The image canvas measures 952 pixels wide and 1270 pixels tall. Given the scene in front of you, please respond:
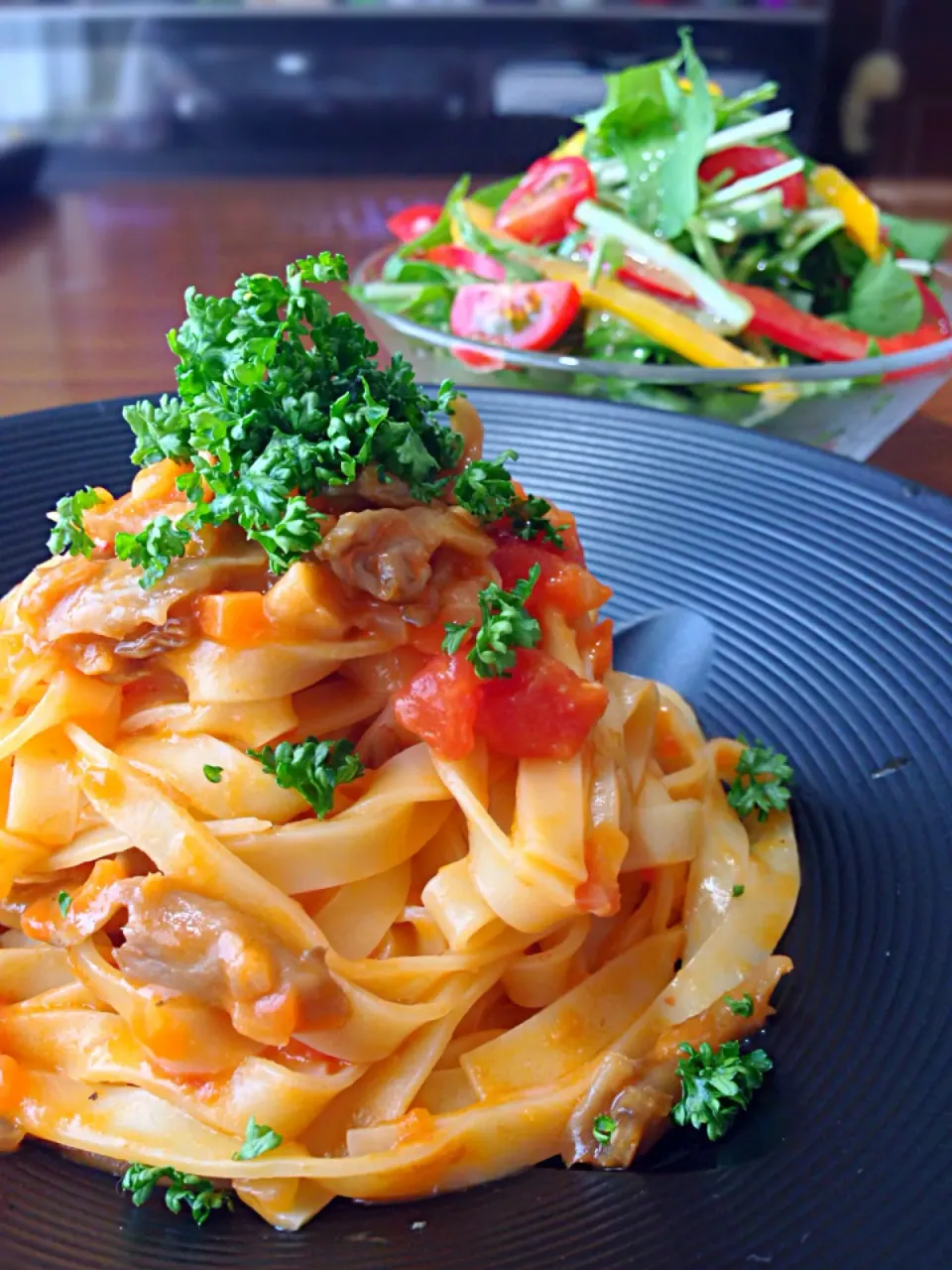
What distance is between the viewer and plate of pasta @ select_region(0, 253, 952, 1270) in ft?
5.61

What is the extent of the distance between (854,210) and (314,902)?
309 centimetres

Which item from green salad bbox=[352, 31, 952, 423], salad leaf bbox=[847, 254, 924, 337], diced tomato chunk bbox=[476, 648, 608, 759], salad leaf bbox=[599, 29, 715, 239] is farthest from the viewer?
salad leaf bbox=[599, 29, 715, 239]

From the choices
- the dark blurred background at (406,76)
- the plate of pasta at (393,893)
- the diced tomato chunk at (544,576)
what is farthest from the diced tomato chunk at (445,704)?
the dark blurred background at (406,76)

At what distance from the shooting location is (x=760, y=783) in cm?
239

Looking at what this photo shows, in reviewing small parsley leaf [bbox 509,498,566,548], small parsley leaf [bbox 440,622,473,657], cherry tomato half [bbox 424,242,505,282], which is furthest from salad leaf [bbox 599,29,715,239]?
small parsley leaf [bbox 440,622,473,657]

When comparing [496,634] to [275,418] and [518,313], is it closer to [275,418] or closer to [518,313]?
[275,418]

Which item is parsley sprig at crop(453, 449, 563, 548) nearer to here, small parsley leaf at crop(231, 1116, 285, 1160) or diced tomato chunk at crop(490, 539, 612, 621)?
diced tomato chunk at crop(490, 539, 612, 621)

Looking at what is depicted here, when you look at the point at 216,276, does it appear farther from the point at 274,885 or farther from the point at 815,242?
the point at 274,885

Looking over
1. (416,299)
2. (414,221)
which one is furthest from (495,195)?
(416,299)

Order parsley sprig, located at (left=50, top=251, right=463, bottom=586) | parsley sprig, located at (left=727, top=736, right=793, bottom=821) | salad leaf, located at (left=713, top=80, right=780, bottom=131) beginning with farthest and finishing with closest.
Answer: salad leaf, located at (left=713, top=80, right=780, bottom=131), parsley sprig, located at (left=727, top=736, right=793, bottom=821), parsley sprig, located at (left=50, top=251, right=463, bottom=586)

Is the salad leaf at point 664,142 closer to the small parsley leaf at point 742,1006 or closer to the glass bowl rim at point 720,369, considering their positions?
the glass bowl rim at point 720,369

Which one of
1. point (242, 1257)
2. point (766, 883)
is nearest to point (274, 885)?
point (242, 1257)

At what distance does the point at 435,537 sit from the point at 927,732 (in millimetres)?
975

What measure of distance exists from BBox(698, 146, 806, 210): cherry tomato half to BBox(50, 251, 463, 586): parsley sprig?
255cm
